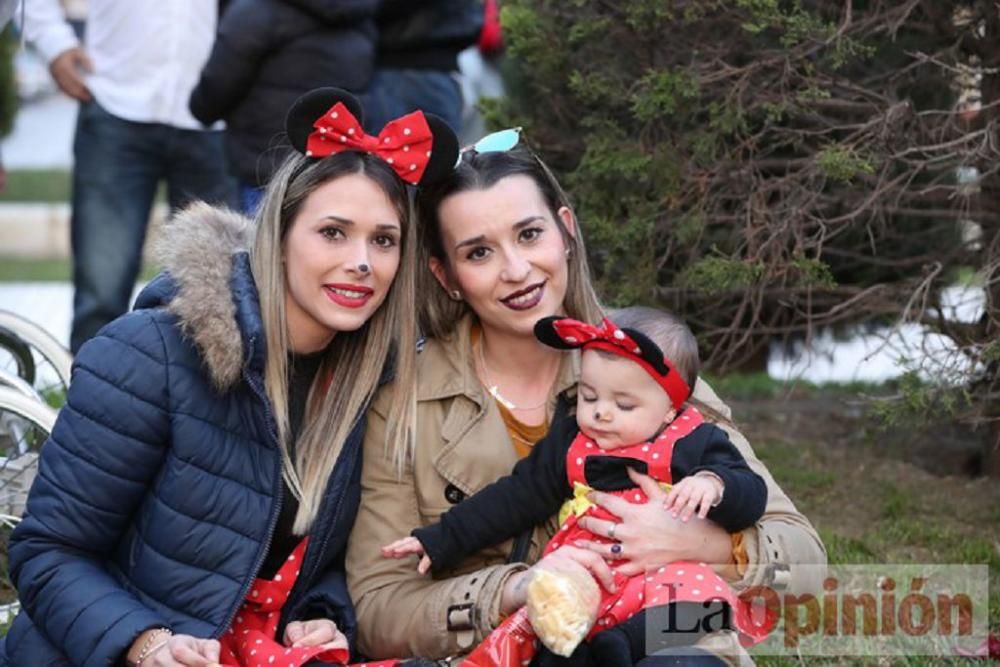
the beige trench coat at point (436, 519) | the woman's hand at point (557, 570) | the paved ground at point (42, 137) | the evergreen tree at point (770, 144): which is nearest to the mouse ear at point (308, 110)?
the beige trench coat at point (436, 519)

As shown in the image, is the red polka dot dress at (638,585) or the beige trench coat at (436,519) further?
the beige trench coat at (436,519)

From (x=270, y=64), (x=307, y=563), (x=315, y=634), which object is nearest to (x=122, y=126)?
(x=270, y=64)

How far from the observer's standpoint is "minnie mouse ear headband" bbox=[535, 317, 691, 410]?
10.9 ft

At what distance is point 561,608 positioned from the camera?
310 centimetres

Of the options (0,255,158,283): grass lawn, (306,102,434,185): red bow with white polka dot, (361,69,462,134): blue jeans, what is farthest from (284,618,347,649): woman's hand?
(0,255,158,283): grass lawn

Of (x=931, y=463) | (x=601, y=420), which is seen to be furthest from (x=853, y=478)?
(x=601, y=420)

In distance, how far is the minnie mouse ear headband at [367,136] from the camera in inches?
135

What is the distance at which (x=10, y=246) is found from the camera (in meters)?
14.1

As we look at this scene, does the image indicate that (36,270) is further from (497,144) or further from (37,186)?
(497,144)

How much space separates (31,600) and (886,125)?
2.77 metres

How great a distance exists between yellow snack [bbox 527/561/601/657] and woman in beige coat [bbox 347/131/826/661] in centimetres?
19

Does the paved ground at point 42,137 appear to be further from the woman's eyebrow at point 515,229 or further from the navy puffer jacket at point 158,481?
the navy puffer jacket at point 158,481

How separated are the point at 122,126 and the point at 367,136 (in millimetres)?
2500

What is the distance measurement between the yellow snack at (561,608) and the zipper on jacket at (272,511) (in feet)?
1.87
